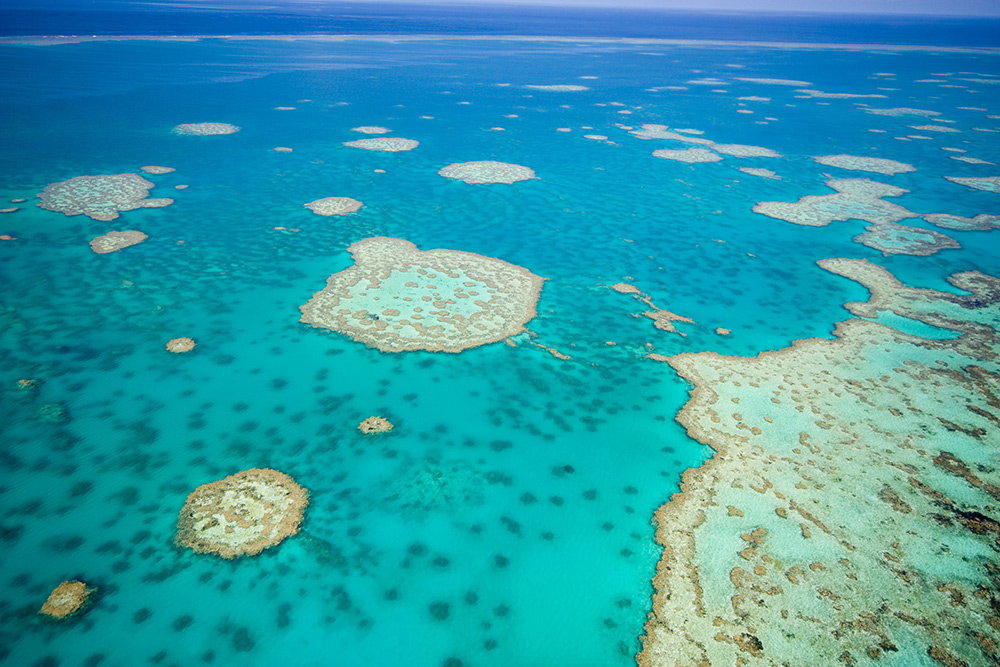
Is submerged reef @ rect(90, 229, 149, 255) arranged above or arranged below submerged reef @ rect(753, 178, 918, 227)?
below

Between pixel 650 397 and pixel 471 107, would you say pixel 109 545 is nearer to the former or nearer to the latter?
pixel 650 397

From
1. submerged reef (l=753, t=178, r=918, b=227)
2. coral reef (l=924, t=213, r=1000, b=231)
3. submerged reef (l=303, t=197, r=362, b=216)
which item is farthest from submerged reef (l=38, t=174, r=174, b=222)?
coral reef (l=924, t=213, r=1000, b=231)

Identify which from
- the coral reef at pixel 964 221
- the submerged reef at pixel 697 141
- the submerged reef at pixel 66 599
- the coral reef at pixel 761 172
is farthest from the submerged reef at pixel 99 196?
the coral reef at pixel 964 221

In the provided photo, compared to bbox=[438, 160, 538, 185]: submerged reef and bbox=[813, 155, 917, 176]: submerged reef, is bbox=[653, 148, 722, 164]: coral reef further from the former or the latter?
bbox=[438, 160, 538, 185]: submerged reef

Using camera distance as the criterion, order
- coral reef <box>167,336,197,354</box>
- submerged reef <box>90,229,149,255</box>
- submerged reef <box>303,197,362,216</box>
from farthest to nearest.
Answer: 1. submerged reef <box>303,197,362,216</box>
2. submerged reef <box>90,229,149,255</box>
3. coral reef <box>167,336,197,354</box>

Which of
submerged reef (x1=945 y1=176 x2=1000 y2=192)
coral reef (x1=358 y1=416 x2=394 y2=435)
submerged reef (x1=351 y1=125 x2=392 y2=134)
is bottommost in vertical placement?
coral reef (x1=358 y1=416 x2=394 y2=435)

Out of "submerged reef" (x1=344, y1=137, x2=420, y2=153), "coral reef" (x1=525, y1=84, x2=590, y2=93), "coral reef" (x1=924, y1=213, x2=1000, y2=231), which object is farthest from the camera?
"coral reef" (x1=525, y1=84, x2=590, y2=93)

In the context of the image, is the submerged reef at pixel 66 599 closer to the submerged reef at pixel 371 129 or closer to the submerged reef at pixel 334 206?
the submerged reef at pixel 334 206

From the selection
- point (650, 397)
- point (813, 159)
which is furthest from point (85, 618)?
point (813, 159)
